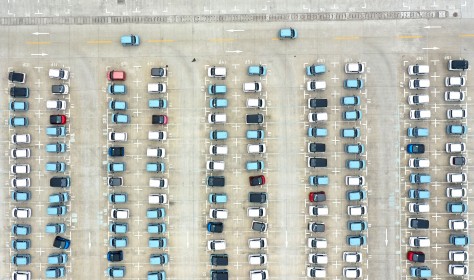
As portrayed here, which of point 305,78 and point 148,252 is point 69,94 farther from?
point 305,78

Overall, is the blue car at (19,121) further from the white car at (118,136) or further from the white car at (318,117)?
the white car at (318,117)

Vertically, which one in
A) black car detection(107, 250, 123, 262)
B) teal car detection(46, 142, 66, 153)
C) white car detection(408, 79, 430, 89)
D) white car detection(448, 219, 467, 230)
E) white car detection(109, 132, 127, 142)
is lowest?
black car detection(107, 250, 123, 262)

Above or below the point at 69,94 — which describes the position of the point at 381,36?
above

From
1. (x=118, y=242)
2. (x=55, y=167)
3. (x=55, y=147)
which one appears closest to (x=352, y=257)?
(x=118, y=242)

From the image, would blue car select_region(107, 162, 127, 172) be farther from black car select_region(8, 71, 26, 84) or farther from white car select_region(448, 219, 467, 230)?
white car select_region(448, 219, 467, 230)

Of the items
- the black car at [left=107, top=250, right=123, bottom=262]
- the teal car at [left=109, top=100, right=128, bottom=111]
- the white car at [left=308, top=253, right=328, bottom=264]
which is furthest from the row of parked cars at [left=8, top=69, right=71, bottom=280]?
→ the white car at [left=308, top=253, right=328, bottom=264]

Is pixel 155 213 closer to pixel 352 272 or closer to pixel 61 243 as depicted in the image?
pixel 61 243

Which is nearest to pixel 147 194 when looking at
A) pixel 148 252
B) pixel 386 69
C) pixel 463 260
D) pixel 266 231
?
pixel 148 252

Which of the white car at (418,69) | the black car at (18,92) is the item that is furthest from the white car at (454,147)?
the black car at (18,92)
